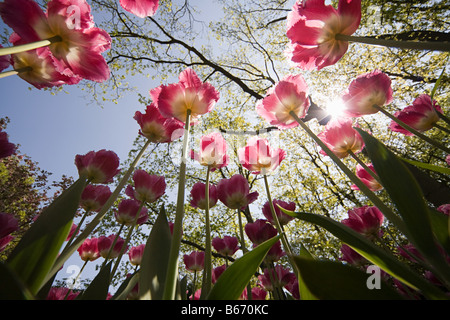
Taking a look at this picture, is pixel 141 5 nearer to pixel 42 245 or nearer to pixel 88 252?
pixel 42 245

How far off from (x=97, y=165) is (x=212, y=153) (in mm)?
382

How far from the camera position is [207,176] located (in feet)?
2.26

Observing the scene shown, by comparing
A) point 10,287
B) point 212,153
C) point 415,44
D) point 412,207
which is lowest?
point 10,287

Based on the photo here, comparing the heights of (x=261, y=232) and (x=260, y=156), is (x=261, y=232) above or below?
below

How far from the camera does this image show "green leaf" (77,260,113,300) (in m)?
0.47

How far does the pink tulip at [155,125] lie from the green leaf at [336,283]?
0.55 m

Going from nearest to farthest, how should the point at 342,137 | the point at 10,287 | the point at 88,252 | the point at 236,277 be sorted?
the point at 10,287 → the point at 236,277 → the point at 342,137 → the point at 88,252

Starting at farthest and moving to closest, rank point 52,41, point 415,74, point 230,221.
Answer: point 230,221
point 415,74
point 52,41

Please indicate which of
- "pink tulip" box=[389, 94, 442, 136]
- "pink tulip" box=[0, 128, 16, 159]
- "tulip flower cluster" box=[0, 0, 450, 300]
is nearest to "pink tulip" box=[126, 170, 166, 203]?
"tulip flower cluster" box=[0, 0, 450, 300]

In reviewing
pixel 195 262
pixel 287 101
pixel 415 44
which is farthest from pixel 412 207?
pixel 195 262
